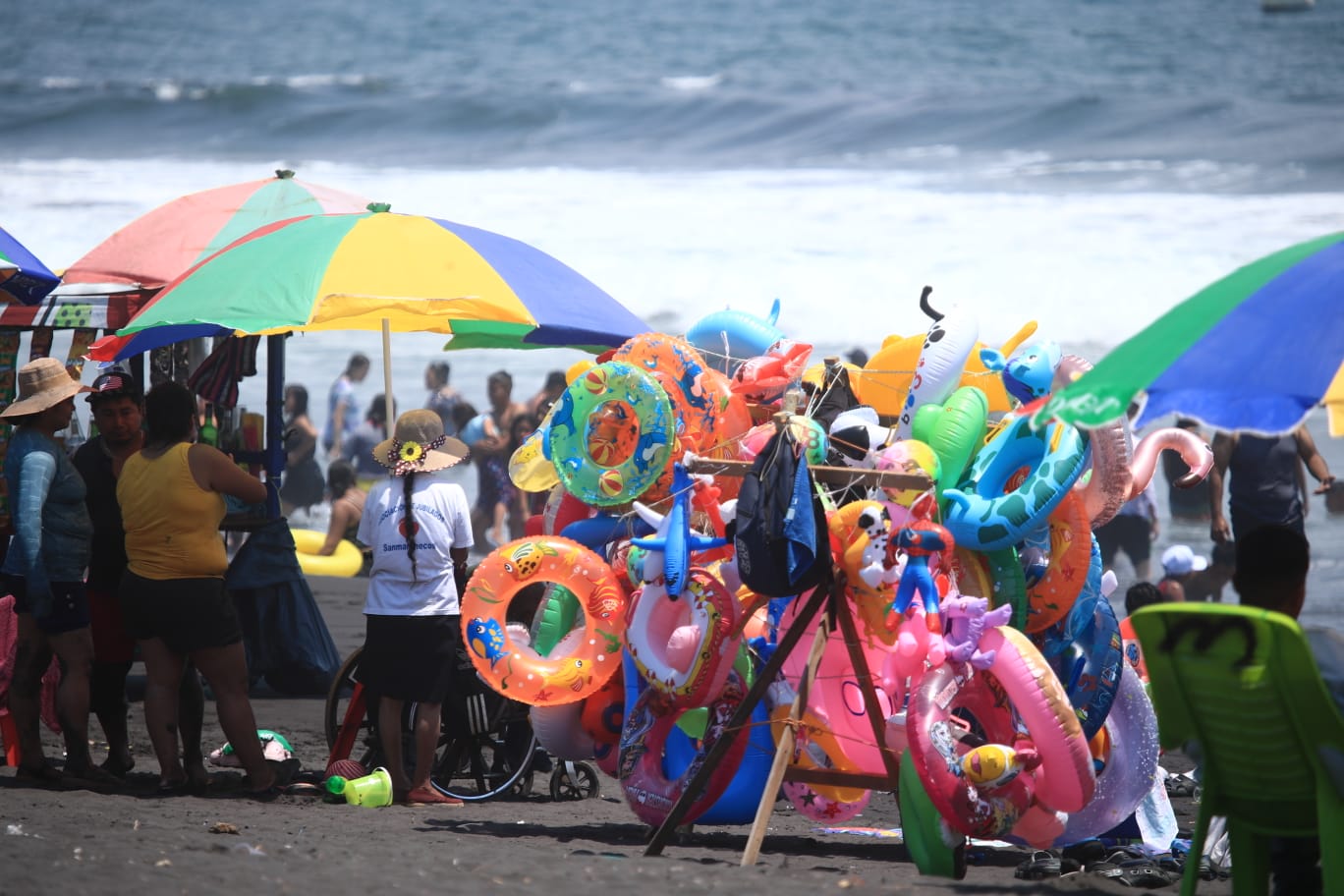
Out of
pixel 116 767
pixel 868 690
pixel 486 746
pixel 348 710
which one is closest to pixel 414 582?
pixel 348 710

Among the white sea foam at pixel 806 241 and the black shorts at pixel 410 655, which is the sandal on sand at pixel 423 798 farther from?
the white sea foam at pixel 806 241

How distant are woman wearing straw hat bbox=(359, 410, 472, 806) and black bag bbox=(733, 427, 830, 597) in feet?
4.84

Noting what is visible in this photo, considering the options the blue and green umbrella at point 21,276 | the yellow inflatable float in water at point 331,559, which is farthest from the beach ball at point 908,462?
the yellow inflatable float in water at point 331,559

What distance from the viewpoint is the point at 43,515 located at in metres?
6.09

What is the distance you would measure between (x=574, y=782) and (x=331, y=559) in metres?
5.16

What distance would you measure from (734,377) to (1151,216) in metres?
19.2

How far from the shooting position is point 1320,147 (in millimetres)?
27812

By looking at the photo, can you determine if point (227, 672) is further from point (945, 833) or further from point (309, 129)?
point (309, 129)

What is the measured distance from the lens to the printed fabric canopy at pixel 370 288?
634cm

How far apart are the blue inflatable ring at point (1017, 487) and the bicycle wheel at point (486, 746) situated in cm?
216

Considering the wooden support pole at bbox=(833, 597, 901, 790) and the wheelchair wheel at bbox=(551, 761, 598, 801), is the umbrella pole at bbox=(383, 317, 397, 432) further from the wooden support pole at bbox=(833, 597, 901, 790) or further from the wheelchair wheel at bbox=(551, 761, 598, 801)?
the wooden support pole at bbox=(833, 597, 901, 790)

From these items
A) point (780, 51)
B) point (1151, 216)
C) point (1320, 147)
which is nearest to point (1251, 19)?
point (780, 51)

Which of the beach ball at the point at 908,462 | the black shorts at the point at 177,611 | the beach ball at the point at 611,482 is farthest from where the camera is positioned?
the black shorts at the point at 177,611


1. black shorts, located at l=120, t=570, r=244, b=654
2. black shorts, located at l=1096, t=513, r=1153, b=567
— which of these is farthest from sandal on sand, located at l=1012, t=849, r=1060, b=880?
black shorts, located at l=1096, t=513, r=1153, b=567
